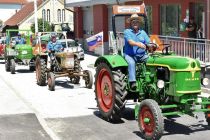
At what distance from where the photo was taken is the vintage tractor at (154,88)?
7.84m

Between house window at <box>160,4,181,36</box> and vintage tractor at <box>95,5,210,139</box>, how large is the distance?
1018cm

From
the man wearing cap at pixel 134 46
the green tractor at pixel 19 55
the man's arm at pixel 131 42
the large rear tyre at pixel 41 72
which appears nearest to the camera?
the man's arm at pixel 131 42

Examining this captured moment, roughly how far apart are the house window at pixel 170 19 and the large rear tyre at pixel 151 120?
12074 mm

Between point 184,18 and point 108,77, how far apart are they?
1005cm

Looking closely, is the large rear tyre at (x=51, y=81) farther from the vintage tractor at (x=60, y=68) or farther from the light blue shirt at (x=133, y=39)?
the light blue shirt at (x=133, y=39)

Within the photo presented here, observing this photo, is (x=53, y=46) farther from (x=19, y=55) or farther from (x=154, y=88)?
(x=154, y=88)

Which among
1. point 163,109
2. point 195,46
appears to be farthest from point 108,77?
point 195,46

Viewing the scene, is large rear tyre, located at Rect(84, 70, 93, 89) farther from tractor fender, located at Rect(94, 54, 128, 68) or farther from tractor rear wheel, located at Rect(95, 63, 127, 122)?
tractor fender, located at Rect(94, 54, 128, 68)

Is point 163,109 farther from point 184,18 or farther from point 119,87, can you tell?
point 184,18

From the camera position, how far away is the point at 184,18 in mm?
18844

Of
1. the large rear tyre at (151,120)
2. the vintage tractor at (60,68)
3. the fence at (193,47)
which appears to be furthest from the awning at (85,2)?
the large rear tyre at (151,120)

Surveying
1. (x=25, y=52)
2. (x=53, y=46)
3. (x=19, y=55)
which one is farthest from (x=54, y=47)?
(x=19, y=55)

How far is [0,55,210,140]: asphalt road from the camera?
8.38 metres

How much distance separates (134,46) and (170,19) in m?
11.7
